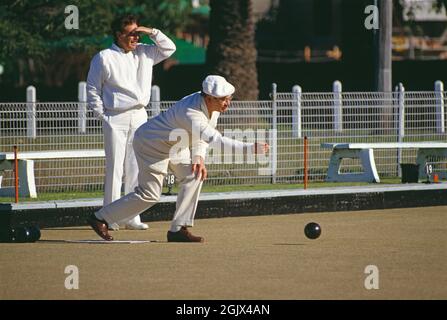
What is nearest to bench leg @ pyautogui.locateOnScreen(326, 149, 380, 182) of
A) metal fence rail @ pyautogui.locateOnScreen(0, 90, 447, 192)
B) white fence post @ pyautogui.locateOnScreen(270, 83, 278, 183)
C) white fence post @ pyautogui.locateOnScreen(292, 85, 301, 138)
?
metal fence rail @ pyautogui.locateOnScreen(0, 90, 447, 192)

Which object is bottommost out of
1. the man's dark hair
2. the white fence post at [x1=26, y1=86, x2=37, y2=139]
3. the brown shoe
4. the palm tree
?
the brown shoe

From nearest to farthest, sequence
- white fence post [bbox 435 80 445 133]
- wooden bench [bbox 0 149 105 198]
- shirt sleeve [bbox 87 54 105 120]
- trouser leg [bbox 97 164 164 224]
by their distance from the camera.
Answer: trouser leg [bbox 97 164 164 224], shirt sleeve [bbox 87 54 105 120], wooden bench [bbox 0 149 105 198], white fence post [bbox 435 80 445 133]

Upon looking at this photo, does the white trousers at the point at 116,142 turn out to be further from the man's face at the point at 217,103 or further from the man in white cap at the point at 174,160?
the man's face at the point at 217,103

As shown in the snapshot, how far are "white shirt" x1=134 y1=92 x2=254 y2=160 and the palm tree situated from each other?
540 inches

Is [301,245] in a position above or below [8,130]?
below

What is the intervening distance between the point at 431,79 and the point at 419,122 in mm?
15252

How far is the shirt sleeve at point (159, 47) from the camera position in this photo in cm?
1380

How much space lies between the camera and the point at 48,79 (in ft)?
149

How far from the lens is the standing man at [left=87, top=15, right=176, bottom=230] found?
13.7m

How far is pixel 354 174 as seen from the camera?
60.5ft

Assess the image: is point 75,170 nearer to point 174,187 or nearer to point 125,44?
point 174,187

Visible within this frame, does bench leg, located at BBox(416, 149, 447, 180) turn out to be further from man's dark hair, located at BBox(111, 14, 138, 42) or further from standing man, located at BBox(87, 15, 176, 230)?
man's dark hair, located at BBox(111, 14, 138, 42)

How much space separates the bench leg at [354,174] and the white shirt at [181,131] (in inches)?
225
